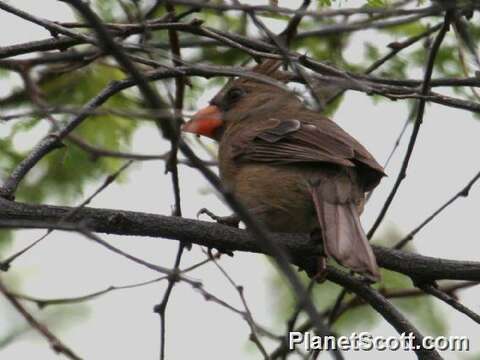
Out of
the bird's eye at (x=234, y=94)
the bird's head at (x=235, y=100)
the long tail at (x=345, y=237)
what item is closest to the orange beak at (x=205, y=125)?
the bird's head at (x=235, y=100)

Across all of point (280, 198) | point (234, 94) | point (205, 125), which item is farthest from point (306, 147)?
point (234, 94)

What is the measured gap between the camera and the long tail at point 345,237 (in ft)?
14.2

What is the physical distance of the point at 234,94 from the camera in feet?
23.3

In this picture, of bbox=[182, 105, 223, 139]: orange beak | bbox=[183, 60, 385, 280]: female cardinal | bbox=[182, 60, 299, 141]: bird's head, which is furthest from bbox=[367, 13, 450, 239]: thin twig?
bbox=[182, 60, 299, 141]: bird's head

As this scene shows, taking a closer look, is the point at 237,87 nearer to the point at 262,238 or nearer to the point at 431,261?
the point at 431,261

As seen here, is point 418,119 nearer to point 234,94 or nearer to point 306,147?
point 306,147

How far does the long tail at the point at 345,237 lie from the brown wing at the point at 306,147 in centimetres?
28

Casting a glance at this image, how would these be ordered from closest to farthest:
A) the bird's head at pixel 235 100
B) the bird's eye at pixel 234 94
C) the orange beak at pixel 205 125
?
1. the orange beak at pixel 205 125
2. the bird's head at pixel 235 100
3. the bird's eye at pixel 234 94

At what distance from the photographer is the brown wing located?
5.53m

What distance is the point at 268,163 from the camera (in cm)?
578

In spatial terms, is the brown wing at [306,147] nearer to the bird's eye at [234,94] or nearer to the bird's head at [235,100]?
the bird's head at [235,100]

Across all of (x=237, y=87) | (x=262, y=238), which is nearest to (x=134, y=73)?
(x=262, y=238)

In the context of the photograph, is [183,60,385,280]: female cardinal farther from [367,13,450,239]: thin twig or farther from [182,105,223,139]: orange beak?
[367,13,450,239]: thin twig

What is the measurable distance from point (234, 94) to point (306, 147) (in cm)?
154
